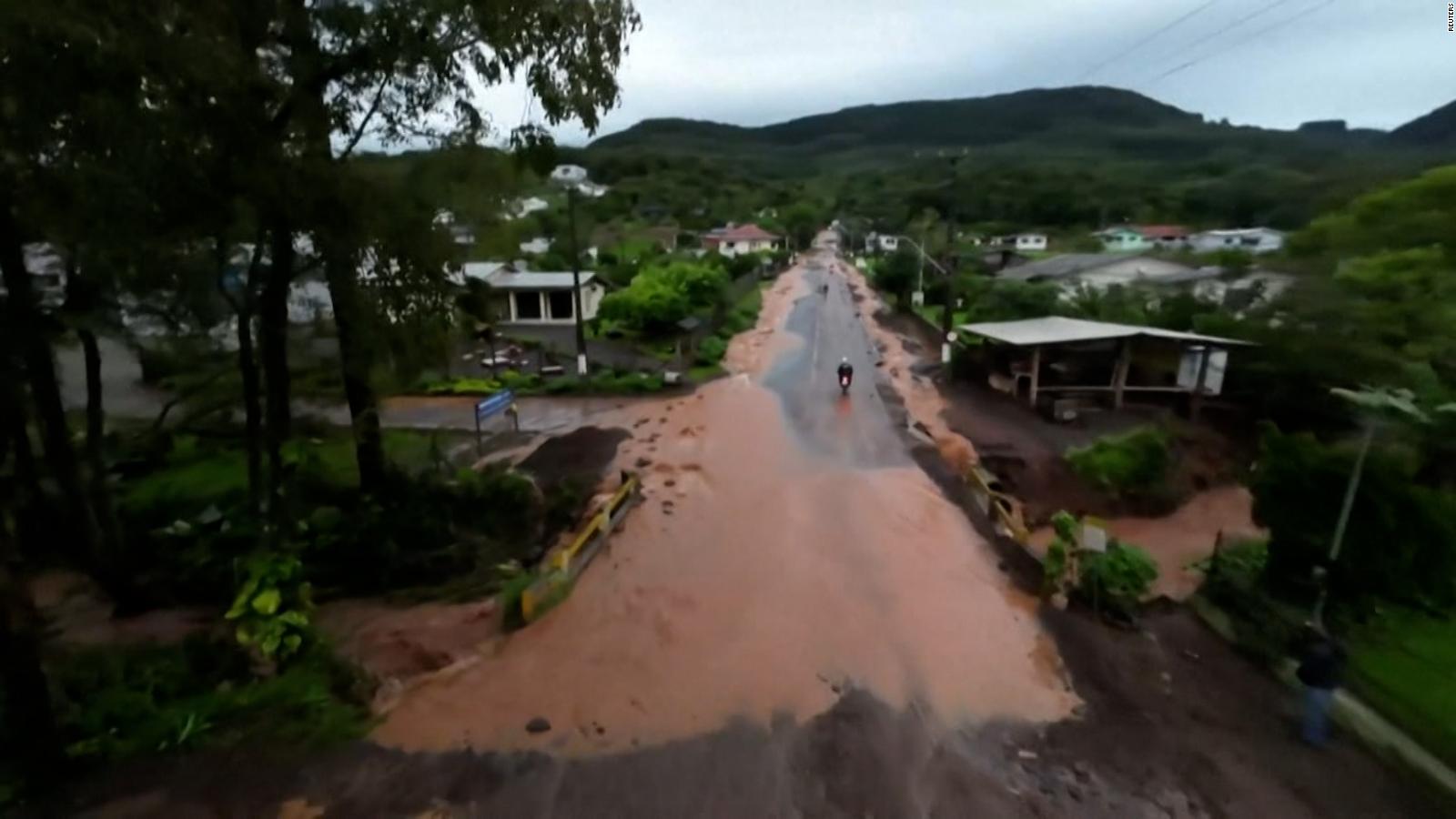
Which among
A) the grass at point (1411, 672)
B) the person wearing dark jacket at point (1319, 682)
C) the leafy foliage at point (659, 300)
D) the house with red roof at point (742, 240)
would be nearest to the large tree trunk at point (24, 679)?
the person wearing dark jacket at point (1319, 682)

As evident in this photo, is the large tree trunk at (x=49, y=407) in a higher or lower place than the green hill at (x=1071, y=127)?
lower

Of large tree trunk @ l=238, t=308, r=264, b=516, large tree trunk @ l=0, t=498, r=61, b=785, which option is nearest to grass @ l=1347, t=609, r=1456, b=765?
large tree trunk @ l=0, t=498, r=61, b=785

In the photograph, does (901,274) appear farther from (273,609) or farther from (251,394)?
(273,609)

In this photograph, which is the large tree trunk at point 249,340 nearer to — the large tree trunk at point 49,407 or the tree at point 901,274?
the large tree trunk at point 49,407

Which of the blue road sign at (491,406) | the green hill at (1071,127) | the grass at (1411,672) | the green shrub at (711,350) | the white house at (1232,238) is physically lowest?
the green shrub at (711,350)

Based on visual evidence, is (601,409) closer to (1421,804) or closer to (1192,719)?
(1192,719)

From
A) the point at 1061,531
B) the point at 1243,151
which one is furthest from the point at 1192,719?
the point at 1243,151
